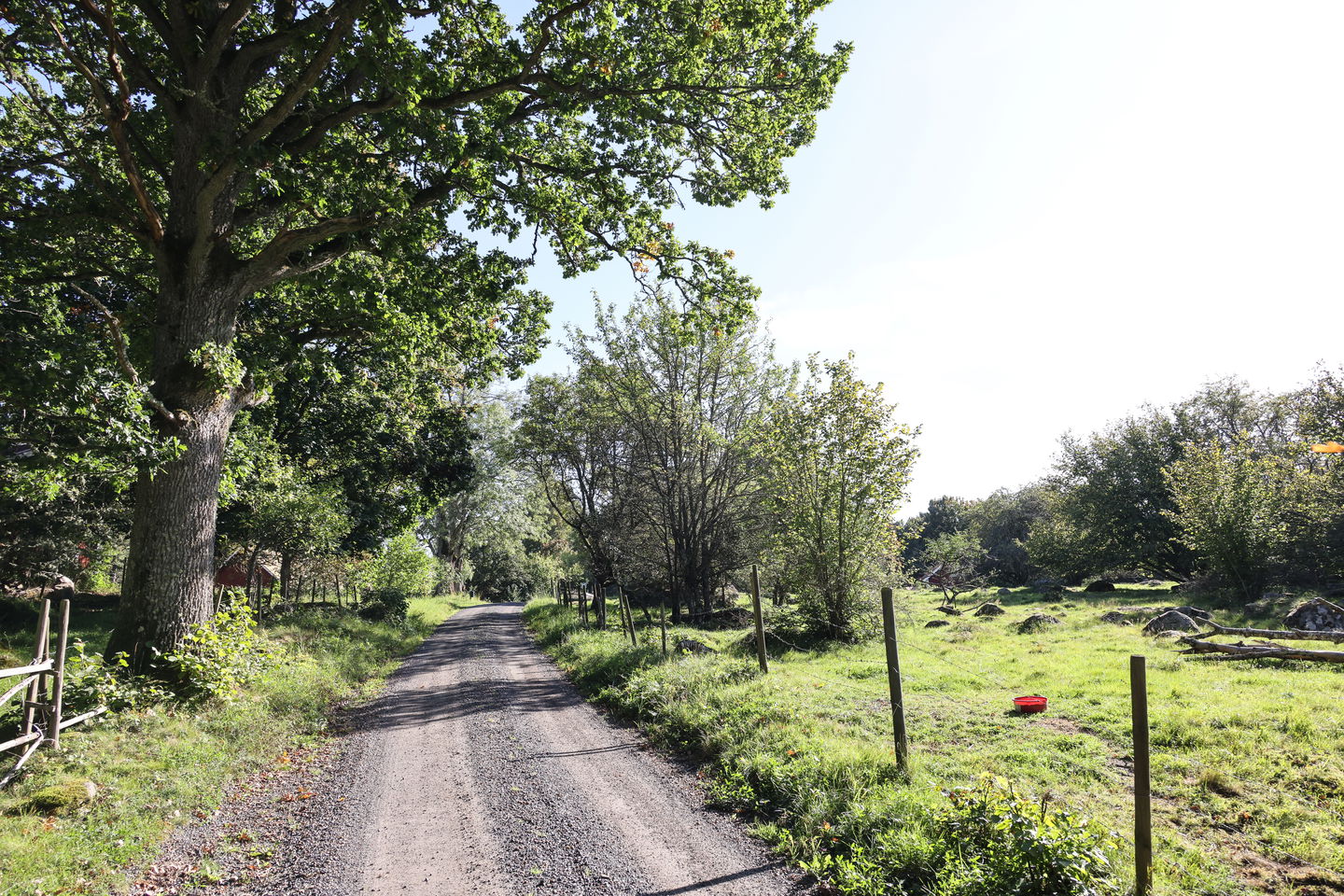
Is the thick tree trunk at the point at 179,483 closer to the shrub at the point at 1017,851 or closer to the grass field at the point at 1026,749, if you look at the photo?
the grass field at the point at 1026,749

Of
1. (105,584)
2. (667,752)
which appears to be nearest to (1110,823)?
(667,752)

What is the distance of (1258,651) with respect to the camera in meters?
9.68

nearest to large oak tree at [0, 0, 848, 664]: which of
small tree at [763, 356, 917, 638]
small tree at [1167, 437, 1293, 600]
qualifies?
small tree at [763, 356, 917, 638]

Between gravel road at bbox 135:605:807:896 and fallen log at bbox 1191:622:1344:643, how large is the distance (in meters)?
11.3

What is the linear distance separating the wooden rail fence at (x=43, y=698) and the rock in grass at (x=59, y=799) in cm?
55

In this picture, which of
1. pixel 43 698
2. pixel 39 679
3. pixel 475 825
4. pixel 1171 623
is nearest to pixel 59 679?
pixel 39 679

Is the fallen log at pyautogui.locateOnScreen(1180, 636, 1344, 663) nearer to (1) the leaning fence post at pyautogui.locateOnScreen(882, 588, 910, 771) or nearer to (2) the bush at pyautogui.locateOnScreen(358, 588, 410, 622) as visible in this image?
(1) the leaning fence post at pyautogui.locateOnScreen(882, 588, 910, 771)

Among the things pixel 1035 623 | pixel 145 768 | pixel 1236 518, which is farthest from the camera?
pixel 1236 518

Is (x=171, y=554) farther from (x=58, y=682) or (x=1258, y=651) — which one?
(x=1258, y=651)

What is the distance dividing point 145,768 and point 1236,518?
28757mm

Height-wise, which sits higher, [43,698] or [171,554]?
[171,554]

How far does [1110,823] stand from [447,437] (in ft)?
58.9

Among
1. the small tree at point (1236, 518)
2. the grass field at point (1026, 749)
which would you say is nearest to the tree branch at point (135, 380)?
the grass field at point (1026, 749)

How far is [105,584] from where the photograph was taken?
28.9 meters
